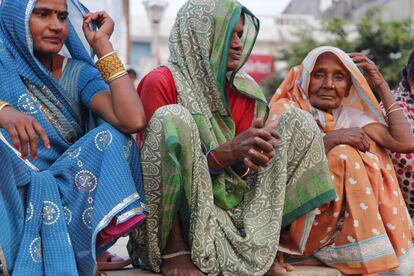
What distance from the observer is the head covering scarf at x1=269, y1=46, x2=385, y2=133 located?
4078 millimetres

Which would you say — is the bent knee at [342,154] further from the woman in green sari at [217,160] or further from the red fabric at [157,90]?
the red fabric at [157,90]

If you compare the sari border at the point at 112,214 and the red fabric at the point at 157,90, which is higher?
the red fabric at the point at 157,90

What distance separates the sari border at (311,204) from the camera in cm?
346

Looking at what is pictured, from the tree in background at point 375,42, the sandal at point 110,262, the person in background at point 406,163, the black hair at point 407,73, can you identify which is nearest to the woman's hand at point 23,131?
the sandal at point 110,262

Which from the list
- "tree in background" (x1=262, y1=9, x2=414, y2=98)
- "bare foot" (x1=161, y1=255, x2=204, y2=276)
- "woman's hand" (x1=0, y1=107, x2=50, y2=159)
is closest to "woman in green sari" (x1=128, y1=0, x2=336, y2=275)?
"bare foot" (x1=161, y1=255, x2=204, y2=276)

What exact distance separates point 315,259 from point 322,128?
735 millimetres

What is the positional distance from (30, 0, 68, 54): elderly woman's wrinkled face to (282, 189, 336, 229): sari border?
1330mm

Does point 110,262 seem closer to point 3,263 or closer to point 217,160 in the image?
point 217,160

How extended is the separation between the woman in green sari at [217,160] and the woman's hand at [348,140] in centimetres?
25

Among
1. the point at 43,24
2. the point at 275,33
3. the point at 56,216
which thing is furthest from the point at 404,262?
the point at 275,33

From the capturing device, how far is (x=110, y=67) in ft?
11.0

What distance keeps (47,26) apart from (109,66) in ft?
1.07

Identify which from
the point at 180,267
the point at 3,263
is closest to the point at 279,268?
the point at 180,267

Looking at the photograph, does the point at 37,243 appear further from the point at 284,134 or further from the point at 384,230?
the point at 384,230
